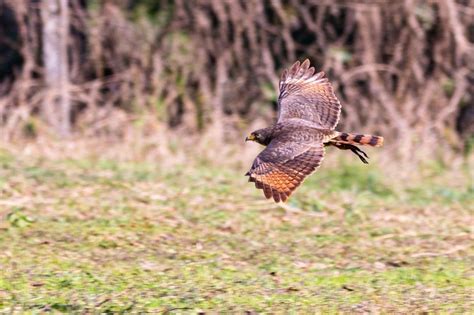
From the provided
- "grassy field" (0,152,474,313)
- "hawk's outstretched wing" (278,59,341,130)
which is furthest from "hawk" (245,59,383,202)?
"grassy field" (0,152,474,313)

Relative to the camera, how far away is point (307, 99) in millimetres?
7180

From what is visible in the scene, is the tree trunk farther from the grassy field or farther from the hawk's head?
the hawk's head

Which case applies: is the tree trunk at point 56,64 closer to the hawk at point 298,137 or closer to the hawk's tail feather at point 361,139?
the hawk at point 298,137

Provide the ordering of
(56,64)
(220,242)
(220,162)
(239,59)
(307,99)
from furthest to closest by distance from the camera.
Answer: (239,59) → (56,64) → (220,162) → (220,242) → (307,99)

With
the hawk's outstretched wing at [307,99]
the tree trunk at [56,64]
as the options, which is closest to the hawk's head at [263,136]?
the hawk's outstretched wing at [307,99]

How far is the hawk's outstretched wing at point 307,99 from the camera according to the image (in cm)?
696

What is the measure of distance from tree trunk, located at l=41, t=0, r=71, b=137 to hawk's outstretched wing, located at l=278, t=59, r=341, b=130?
4571 millimetres

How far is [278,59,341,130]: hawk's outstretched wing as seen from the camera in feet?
22.8

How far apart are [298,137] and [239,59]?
5958mm

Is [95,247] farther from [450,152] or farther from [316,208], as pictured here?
[450,152]

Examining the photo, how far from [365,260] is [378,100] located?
5186 millimetres

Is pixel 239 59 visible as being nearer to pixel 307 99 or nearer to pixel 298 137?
pixel 307 99

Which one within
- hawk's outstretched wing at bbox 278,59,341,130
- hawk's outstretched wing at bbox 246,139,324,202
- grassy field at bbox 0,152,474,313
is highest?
hawk's outstretched wing at bbox 278,59,341,130

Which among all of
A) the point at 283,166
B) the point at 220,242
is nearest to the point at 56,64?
the point at 220,242
